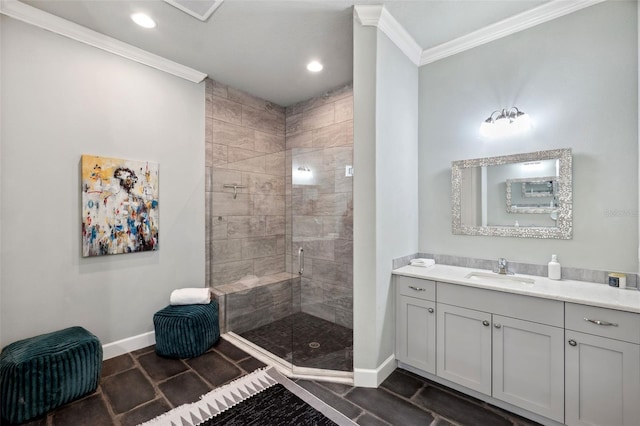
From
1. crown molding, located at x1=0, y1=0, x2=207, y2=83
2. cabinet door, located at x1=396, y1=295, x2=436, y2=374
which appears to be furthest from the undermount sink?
crown molding, located at x1=0, y1=0, x2=207, y2=83

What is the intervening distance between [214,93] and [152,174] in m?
1.20

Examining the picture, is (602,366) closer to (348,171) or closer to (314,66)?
(348,171)

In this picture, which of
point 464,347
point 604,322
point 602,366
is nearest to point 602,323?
point 604,322

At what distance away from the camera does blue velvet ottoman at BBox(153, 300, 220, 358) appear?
2.53m

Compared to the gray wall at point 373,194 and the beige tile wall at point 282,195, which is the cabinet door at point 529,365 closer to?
the gray wall at point 373,194

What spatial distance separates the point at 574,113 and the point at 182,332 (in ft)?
11.7

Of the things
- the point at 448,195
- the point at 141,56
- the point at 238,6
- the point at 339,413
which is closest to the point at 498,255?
the point at 448,195

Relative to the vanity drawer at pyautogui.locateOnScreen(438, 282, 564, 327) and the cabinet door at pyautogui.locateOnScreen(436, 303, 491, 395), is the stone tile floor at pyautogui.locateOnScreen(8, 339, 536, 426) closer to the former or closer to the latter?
the cabinet door at pyautogui.locateOnScreen(436, 303, 491, 395)

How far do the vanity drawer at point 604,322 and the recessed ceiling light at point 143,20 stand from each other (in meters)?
3.52

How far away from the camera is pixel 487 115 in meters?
2.42

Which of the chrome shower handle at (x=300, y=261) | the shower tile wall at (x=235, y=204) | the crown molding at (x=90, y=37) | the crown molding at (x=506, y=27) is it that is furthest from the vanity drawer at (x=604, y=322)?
the crown molding at (x=90, y=37)

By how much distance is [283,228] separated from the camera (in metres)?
3.09

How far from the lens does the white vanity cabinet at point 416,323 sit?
2.18 meters

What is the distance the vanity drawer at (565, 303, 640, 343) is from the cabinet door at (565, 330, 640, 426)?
0.03m
